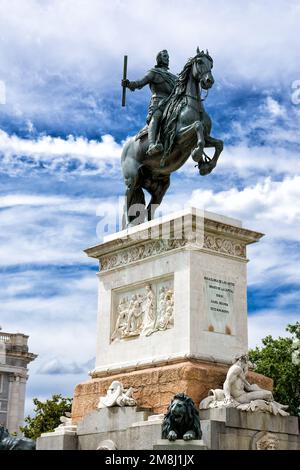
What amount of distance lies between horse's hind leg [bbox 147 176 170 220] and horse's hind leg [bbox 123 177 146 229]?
0.18m

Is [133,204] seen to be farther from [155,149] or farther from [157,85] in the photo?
[157,85]

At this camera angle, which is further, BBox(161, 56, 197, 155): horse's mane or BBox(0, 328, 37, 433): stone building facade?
BBox(0, 328, 37, 433): stone building facade

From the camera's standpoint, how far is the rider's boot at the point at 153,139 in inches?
686

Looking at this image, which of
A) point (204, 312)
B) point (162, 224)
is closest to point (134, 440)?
point (204, 312)

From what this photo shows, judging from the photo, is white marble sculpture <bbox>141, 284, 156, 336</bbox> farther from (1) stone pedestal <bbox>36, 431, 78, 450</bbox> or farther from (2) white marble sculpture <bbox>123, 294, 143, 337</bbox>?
(1) stone pedestal <bbox>36, 431, 78, 450</bbox>

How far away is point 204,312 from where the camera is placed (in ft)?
51.9

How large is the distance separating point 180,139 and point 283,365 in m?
23.7

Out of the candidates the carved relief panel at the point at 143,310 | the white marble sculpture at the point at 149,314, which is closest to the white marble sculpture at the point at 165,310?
the carved relief panel at the point at 143,310

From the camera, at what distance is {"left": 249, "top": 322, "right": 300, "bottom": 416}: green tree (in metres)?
38.2

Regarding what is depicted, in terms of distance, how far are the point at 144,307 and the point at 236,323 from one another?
6.14 ft

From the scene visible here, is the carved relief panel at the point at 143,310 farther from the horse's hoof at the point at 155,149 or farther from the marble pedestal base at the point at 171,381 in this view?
the horse's hoof at the point at 155,149

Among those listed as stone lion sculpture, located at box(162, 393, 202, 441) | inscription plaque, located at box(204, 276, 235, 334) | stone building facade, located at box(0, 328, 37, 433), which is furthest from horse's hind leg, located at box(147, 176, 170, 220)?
stone building facade, located at box(0, 328, 37, 433)

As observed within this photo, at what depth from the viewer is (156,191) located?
19047mm
